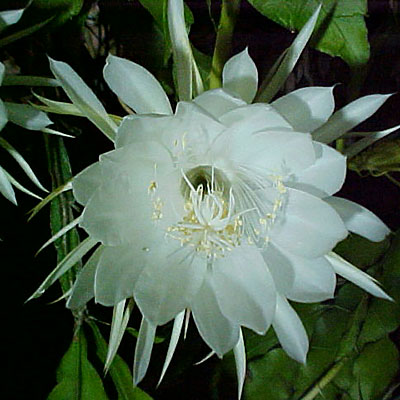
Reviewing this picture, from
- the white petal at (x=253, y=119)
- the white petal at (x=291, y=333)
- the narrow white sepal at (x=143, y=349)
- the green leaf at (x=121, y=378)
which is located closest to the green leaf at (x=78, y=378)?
the green leaf at (x=121, y=378)

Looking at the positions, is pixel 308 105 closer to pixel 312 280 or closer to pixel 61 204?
pixel 312 280

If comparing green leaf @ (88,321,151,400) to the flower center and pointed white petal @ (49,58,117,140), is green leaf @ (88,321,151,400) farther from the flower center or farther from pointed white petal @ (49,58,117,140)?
pointed white petal @ (49,58,117,140)

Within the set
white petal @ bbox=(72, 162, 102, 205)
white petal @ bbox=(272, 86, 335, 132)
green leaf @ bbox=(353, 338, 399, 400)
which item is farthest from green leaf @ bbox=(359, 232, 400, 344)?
white petal @ bbox=(72, 162, 102, 205)

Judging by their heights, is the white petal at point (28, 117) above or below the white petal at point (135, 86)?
below

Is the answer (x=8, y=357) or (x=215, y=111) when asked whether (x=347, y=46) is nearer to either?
(x=215, y=111)

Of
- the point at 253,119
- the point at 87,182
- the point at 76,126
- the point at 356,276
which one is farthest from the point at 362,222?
the point at 76,126

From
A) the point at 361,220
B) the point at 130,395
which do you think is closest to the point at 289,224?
the point at 361,220

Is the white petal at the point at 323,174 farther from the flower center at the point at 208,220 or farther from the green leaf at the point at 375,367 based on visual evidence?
the green leaf at the point at 375,367
